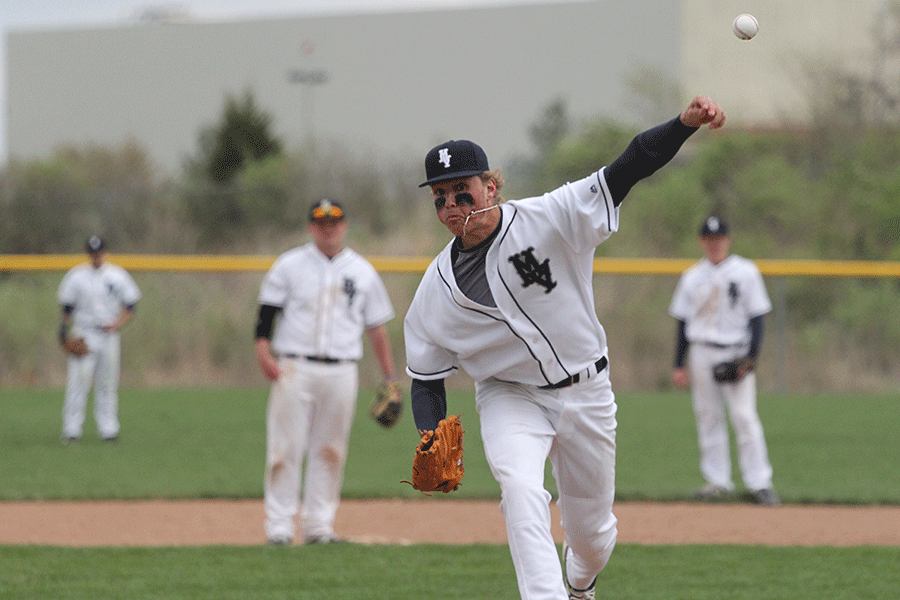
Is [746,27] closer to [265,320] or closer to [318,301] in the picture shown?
[318,301]

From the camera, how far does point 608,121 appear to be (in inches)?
1054

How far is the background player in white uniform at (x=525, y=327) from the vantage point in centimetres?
377

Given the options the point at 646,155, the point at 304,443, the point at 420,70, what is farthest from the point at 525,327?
the point at 420,70

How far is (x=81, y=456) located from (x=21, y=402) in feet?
15.7

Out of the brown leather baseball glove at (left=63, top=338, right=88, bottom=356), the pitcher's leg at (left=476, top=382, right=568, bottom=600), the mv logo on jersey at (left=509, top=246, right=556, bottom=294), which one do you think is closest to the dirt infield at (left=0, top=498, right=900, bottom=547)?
the pitcher's leg at (left=476, top=382, right=568, bottom=600)

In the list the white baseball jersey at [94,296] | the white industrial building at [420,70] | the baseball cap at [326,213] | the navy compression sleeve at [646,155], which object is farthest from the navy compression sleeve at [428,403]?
the white industrial building at [420,70]

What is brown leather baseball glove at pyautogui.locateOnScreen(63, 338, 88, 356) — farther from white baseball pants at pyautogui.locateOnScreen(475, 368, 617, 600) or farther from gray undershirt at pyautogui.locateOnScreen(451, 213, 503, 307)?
gray undershirt at pyautogui.locateOnScreen(451, 213, 503, 307)

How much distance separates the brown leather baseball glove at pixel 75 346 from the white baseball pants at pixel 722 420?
6.34 metres

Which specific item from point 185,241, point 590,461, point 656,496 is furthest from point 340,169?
point 590,461

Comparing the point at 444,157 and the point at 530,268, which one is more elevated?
the point at 444,157

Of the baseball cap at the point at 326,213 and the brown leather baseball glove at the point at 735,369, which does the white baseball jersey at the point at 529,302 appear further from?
the brown leather baseball glove at the point at 735,369

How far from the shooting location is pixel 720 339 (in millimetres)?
8352

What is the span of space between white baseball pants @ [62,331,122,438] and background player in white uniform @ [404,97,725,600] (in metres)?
8.01

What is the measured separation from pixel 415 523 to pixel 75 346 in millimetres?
5208
